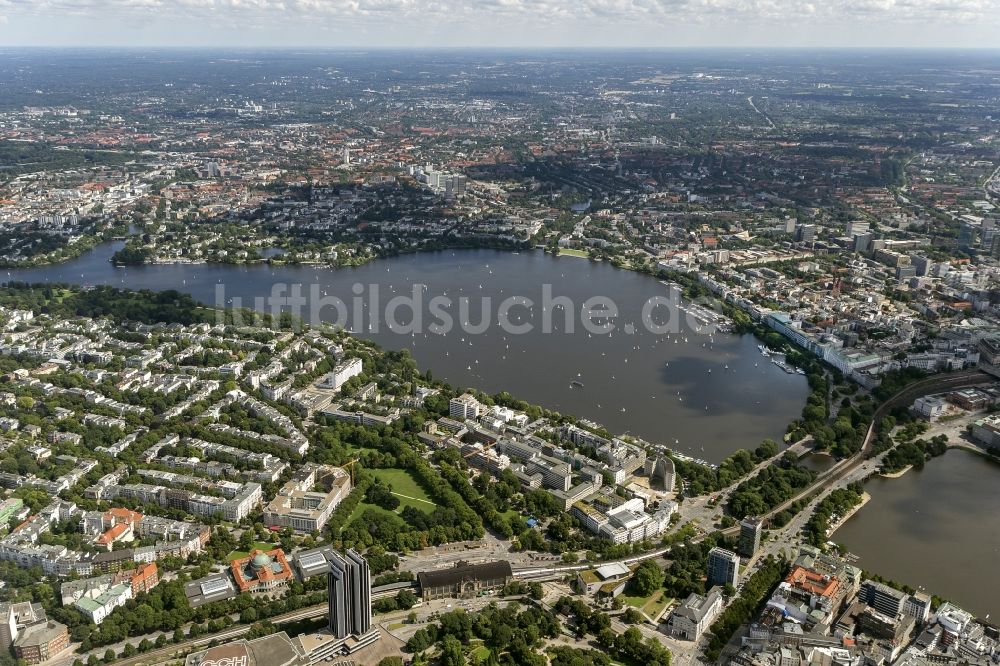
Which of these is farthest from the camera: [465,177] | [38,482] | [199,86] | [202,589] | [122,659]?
[199,86]

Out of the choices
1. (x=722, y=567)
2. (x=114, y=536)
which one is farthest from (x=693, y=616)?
(x=114, y=536)

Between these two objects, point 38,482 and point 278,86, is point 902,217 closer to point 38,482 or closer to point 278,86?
point 38,482

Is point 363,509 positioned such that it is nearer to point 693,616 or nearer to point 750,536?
point 693,616

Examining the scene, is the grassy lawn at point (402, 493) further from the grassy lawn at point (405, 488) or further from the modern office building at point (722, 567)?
the modern office building at point (722, 567)

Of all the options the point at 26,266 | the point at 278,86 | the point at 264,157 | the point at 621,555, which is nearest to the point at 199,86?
the point at 278,86

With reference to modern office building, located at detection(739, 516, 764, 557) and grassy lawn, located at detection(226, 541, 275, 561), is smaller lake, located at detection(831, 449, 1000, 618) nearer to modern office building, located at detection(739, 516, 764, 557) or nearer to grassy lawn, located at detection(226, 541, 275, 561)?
modern office building, located at detection(739, 516, 764, 557)

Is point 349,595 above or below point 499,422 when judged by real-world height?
above
